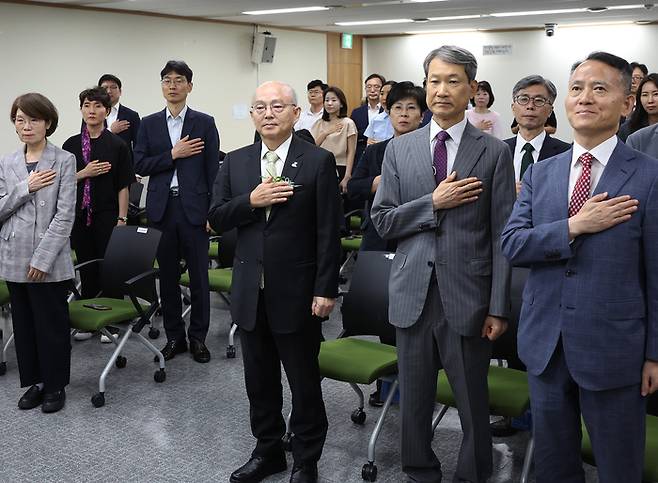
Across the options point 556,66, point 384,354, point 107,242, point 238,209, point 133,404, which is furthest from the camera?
point 556,66

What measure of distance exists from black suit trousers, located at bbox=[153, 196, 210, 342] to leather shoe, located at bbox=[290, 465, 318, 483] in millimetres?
2047

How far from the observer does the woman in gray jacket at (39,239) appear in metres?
4.04

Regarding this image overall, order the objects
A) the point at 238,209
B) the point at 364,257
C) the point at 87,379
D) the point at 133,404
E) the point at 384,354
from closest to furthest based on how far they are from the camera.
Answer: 1. the point at 238,209
2. the point at 384,354
3. the point at 364,257
4. the point at 133,404
5. the point at 87,379

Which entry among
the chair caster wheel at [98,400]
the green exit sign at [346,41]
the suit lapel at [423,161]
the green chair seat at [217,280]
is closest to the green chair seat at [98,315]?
the chair caster wheel at [98,400]

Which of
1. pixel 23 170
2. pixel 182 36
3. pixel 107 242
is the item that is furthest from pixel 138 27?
pixel 23 170

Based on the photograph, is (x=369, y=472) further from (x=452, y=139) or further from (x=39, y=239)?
(x=39, y=239)

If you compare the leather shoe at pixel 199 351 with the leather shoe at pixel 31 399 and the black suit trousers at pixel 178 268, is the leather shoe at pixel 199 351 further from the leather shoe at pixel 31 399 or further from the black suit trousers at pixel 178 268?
the leather shoe at pixel 31 399

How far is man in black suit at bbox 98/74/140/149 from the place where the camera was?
7.00 metres

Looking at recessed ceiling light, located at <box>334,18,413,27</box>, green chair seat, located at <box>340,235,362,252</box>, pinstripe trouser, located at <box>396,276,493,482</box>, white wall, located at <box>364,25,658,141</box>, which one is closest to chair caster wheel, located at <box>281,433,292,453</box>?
pinstripe trouser, located at <box>396,276,493,482</box>

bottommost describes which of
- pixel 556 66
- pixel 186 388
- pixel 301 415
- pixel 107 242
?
pixel 186 388

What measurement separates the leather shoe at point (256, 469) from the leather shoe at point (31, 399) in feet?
5.02

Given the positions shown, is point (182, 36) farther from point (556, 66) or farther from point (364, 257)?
point (364, 257)

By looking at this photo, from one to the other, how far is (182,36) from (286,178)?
26.9 feet

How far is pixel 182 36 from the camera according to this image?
10.6 meters
